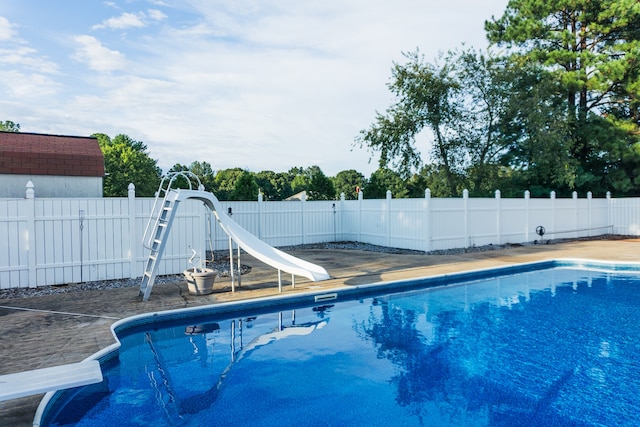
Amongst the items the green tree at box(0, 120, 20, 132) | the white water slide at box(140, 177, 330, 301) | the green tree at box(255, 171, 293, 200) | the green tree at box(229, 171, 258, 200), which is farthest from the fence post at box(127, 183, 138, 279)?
the green tree at box(0, 120, 20, 132)

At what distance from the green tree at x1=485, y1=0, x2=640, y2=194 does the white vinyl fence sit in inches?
146

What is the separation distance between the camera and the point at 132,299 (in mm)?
7133

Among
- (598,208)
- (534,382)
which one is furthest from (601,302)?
(598,208)

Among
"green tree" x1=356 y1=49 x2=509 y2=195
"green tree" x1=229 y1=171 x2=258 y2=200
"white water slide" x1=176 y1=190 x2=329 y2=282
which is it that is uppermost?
"green tree" x1=356 y1=49 x2=509 y2=195

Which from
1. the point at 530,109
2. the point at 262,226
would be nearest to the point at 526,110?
the point at 530,109

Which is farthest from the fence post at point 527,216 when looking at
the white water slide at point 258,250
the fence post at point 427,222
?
the white water slide at point 258,250

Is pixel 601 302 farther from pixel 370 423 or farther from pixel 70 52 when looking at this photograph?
pixel 70 52

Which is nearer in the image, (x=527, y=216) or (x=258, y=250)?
(x=258, y=250)

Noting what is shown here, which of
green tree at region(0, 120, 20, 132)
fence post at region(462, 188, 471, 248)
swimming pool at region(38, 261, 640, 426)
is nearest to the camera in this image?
swimming pool at region(38, 261, 640, 426)

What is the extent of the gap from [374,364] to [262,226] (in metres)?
9.23

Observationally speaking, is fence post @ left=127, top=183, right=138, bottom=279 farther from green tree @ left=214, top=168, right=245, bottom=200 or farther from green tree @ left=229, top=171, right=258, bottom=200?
green tree @ left=214, top=168, right=245, bottom=200

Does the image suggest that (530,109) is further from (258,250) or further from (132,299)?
(132,299)

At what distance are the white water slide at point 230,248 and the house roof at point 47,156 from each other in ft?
23.9

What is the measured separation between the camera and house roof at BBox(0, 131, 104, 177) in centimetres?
1250
